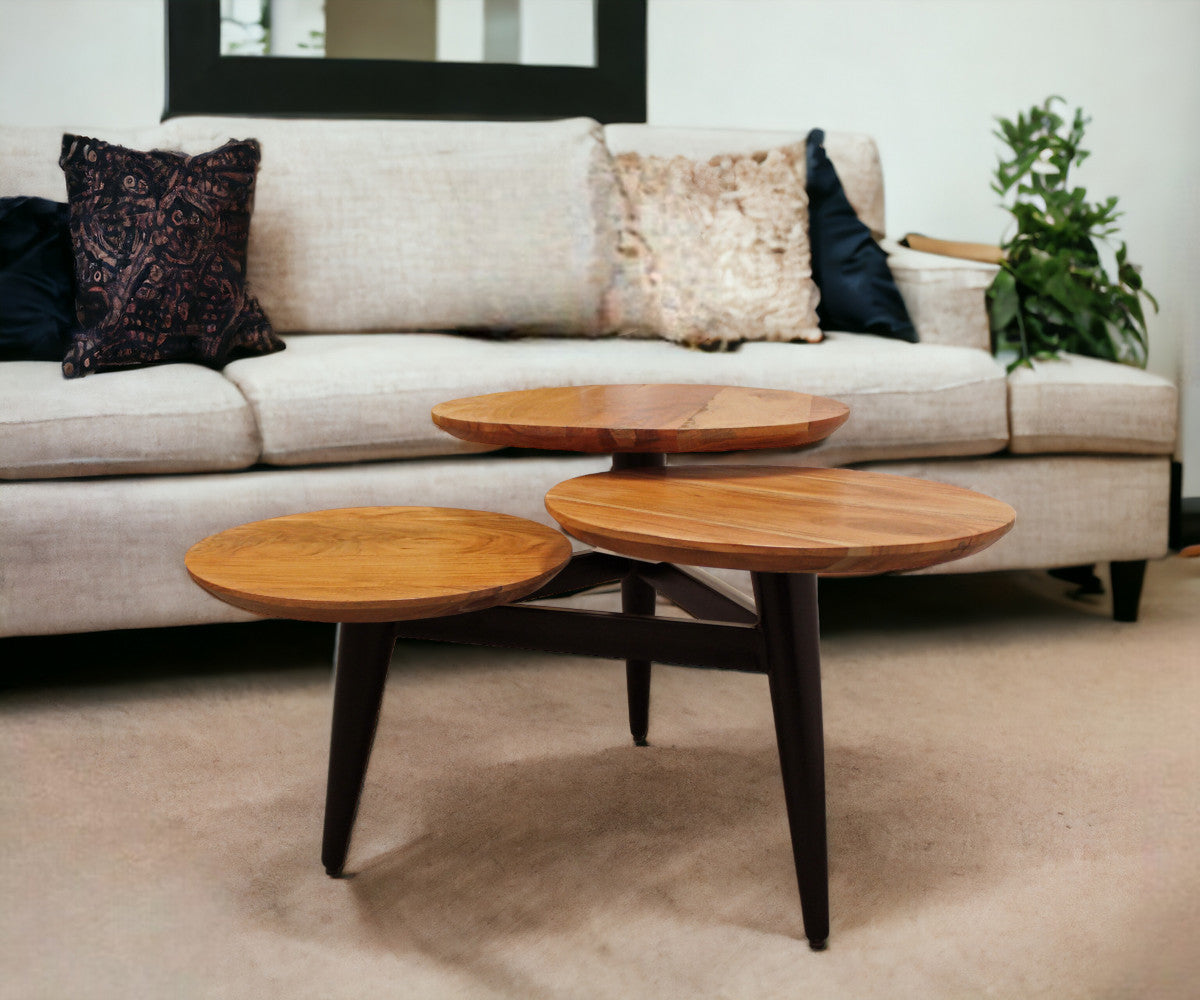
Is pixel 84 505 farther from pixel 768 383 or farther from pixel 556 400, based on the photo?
pixel 768 383

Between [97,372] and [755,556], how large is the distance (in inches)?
52.9

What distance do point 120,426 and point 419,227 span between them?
2.83 feet

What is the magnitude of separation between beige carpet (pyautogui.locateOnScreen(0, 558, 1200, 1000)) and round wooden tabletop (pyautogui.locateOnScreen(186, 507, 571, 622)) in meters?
0.36

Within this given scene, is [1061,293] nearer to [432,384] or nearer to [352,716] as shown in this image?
[432,384]

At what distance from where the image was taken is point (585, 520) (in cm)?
107

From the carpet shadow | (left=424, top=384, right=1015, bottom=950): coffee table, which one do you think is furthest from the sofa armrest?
the carpet shadow

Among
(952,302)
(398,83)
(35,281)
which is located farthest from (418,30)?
(952,302)

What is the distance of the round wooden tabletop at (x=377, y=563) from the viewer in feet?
3.33

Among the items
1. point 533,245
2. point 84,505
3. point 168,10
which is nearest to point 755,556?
point 84,505

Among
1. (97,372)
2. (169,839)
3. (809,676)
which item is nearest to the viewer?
(809,676)

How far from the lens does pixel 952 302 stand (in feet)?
7.45

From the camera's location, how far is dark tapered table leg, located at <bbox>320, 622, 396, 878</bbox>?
1180 mm

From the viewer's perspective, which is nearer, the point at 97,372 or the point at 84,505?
the point at 84,505

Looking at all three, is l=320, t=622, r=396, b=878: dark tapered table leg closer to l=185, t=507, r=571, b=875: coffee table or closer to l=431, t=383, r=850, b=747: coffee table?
l=185, t=507, r=571, b=875: coffee table
